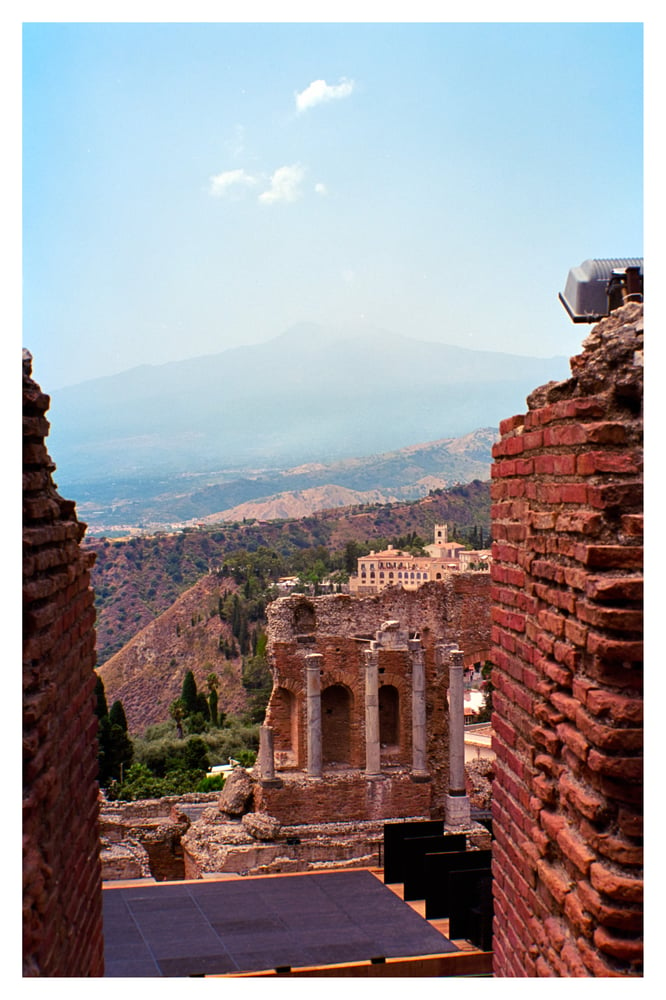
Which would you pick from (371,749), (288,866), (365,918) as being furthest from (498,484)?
(371,749)

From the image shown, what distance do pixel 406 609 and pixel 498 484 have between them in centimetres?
1573

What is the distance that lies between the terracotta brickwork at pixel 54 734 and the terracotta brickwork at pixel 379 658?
14.4 m

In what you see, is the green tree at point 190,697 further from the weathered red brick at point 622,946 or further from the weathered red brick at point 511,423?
the weathered red brick at point 622,946

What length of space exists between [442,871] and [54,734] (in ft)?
33.4

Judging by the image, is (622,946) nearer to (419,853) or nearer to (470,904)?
(470,904)

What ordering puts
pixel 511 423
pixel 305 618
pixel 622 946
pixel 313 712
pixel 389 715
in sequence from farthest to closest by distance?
pixel 389 715 < pixel 305 618 < pixel 313 712 < pixel 511 423 < pixel 622 946

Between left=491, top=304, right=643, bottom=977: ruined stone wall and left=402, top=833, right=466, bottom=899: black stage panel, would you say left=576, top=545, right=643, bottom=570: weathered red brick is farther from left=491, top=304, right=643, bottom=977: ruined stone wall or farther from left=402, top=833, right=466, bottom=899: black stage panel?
left=402, top=833, right=466, bottom=899: black stage panel

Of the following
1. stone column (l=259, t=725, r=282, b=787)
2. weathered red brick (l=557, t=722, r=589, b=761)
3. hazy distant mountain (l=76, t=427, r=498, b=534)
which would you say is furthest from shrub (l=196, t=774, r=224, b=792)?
hazy distant mountain (l=76, t=427, r=498, b=534)

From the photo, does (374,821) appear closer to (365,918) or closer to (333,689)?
(333,689)

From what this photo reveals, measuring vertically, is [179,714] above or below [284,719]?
below

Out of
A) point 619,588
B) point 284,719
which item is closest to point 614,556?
point 619,588

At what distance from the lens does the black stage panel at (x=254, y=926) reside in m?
10.8

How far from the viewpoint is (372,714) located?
18453 millimetres

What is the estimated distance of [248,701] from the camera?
164 ft
